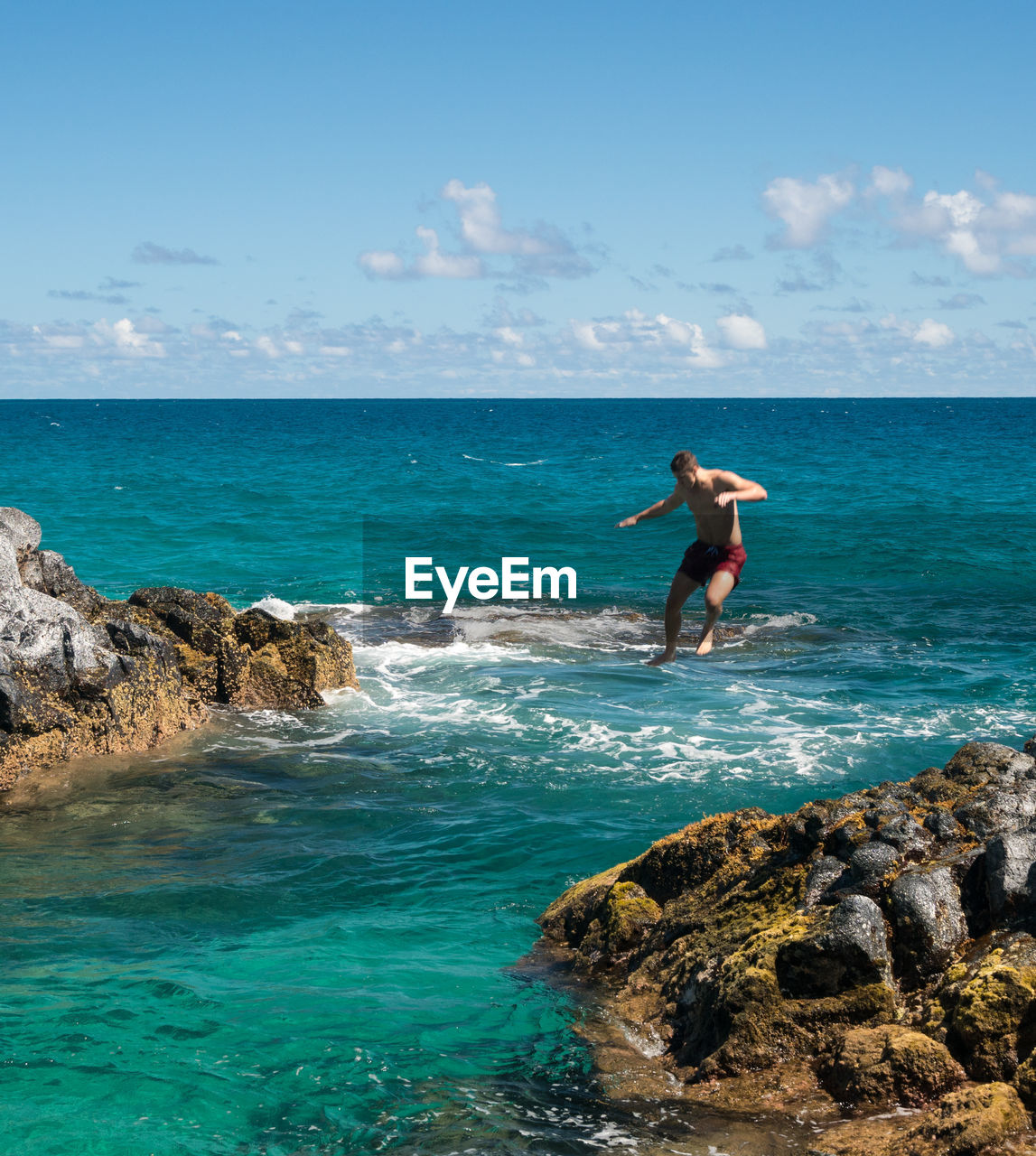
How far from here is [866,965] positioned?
628cm

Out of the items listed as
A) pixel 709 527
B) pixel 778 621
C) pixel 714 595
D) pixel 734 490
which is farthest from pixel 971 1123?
pixel 778 621

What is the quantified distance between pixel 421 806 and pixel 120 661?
4758mm

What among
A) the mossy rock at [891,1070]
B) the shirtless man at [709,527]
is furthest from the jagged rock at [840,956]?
the shirtless man at [709,527]

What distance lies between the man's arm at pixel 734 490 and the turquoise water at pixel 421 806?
400 cm

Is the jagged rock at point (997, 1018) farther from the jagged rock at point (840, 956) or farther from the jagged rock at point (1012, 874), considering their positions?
the jagged rock at point (840, 956)

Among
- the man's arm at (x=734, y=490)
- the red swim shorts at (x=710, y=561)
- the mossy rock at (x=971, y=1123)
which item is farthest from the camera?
the red swim shorts at (x=710, y=561)

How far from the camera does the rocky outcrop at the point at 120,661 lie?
14.2 metres

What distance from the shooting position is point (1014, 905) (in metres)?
6.15

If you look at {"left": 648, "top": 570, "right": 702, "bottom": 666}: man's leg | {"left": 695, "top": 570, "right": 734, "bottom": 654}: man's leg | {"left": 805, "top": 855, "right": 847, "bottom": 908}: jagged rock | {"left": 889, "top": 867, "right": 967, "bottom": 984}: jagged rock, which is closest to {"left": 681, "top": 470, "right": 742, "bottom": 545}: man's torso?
{"left": 695, "top": 570, "right": 734, "bottom": 654}: man's leg

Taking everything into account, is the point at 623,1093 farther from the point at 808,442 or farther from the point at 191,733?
the point at 808,442

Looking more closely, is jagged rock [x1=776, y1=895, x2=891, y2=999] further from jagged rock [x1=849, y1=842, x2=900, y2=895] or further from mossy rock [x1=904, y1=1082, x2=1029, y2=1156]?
mossy rock [x1=904, y1=1082, x2=1029, y2=1156]

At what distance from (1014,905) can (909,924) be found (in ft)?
1.86

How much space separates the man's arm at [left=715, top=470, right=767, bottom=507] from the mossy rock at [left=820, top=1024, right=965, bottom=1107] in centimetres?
527

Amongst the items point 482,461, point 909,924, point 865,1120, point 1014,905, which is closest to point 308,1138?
point 865,1120
